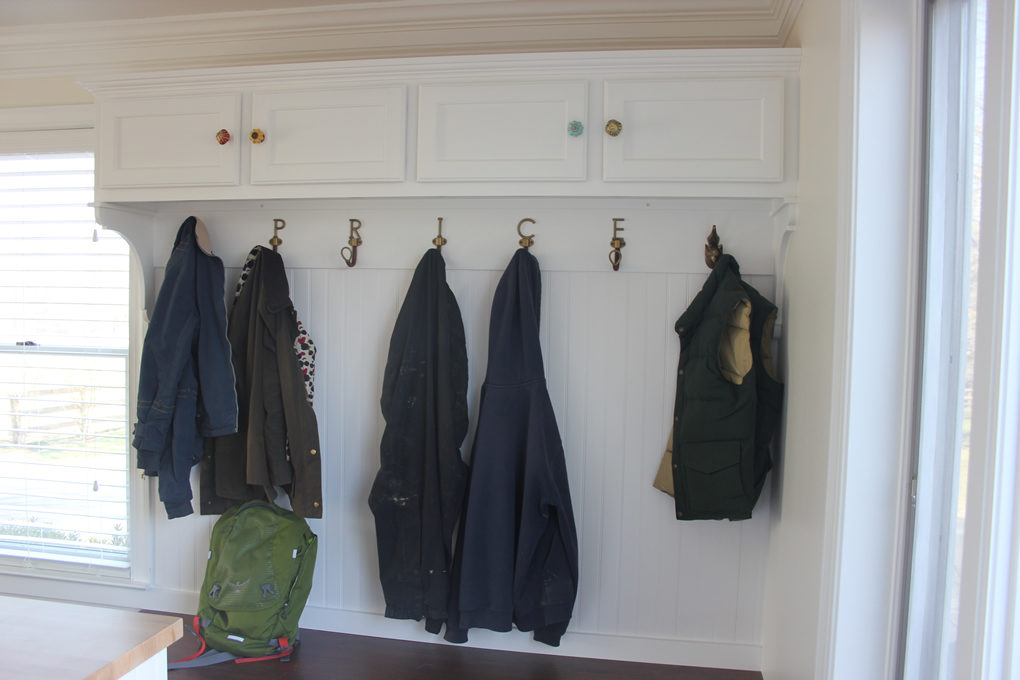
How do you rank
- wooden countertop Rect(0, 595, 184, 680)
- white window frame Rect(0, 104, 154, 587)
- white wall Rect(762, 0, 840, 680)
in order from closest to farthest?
wooden countertop Rect(0, 595, 184, 680)
white wall Rect(762, 0, 840, 680)
white window frame Rect(0, 104, 154, 587)

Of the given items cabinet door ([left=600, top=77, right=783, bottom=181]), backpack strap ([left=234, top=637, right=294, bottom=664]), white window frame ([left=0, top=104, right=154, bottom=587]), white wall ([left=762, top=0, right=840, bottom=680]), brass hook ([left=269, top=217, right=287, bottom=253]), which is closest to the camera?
white wall ([left=762, top=0, right=840, bottom=680])

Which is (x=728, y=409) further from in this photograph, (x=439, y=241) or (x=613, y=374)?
(x=439, y=241)

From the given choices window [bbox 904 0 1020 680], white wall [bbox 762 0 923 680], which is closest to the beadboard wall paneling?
white wall [bbox 762 0 923 680]

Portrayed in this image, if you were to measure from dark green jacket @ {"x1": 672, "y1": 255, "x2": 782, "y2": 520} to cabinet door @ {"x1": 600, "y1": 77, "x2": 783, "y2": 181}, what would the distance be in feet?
1.06

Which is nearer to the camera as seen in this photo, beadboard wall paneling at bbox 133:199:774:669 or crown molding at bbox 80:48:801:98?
crown molding at bbox 80:48:801:98

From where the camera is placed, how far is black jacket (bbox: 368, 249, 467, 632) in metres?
1.82

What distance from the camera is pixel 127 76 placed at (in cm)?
187

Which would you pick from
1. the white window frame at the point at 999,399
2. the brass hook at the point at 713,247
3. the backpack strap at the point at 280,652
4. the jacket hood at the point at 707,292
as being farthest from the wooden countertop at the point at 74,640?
the brass hook at the point at 713,247

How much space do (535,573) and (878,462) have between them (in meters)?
0.99

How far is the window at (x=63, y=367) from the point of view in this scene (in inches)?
87.4

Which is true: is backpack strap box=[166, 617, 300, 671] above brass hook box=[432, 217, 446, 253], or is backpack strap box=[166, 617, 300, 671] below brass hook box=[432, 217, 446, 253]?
below

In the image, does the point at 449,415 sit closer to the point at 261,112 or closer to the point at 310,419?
the point at 310,419

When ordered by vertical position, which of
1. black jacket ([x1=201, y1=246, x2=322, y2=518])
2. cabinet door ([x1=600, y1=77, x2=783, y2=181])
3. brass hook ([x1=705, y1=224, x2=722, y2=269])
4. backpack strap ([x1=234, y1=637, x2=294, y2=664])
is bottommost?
backpack strap ([x1=234, y1=637, x2=294, y2=664])

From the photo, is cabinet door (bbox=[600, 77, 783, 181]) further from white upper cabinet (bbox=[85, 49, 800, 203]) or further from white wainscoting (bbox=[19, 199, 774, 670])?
white wainscoting (bbox=[19, 199, 774, 670])
